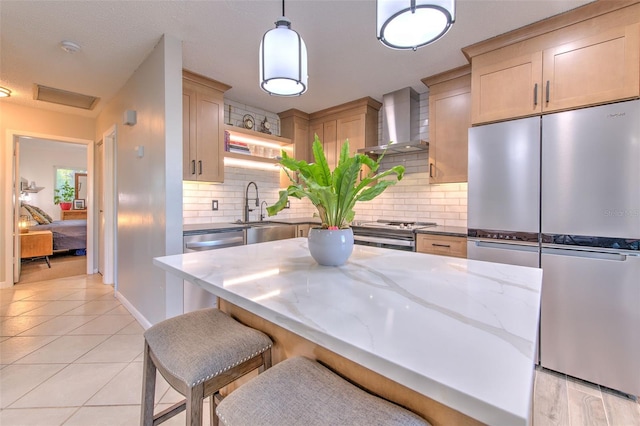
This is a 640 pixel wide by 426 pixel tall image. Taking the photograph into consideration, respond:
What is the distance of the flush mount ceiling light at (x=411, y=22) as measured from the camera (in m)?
1.06

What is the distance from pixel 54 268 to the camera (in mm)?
5074

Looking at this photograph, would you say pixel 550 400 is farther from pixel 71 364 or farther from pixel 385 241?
pixel 71 364

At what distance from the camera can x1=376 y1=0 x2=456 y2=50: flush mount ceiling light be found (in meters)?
1.06

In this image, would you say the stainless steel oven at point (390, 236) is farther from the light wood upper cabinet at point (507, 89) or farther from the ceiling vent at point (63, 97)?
the ceiling vent at point (63, 97)

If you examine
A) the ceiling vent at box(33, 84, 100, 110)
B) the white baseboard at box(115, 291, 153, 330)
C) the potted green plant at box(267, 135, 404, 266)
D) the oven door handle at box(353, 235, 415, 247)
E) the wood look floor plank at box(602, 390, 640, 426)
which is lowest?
the wood look floor plank at box(602, 390, 640, 426)

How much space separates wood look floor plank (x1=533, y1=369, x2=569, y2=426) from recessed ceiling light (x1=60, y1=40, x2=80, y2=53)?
14.1ft

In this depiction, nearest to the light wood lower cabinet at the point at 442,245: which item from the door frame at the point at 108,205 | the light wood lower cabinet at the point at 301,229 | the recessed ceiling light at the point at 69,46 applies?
the light wood lower cabinet at the point at 301,229

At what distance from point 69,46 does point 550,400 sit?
14.6ft

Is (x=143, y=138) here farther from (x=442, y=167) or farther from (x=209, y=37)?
(x=442, y=167)

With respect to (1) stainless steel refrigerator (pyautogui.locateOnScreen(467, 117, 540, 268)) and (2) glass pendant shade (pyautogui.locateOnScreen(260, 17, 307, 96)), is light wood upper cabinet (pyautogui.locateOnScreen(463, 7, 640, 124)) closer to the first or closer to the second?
(1) stainless steel refrigerator (pyautogui.locateOnScreen(467, 117, 540, 268))

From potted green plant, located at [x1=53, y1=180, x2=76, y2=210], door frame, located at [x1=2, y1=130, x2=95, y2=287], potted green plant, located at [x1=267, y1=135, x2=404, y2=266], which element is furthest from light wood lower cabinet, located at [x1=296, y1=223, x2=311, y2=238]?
potted green plant, located at [x1=53, y1=180, x2=76, y2=210]

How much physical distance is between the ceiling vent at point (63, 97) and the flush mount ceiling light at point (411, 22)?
4.09 m

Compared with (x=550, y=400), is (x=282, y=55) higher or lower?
higher

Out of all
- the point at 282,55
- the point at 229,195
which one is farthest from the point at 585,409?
the point at 229,195
